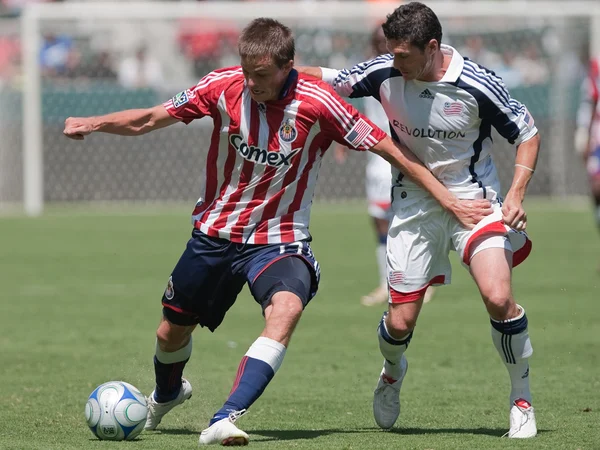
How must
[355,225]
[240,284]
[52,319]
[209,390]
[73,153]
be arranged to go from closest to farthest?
[240,284]
[209,390]
[52,319]
[355,225]
[73,153]

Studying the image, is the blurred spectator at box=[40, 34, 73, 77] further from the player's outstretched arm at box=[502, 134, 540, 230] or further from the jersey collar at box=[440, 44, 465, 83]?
the player's outstretched arm at box=[502, 134, 540, 230]

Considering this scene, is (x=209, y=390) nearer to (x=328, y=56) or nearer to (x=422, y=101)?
(x=422, y=101)

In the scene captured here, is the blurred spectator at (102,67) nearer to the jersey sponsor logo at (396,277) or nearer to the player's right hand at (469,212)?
the jersey sponsor logo at (396,277)

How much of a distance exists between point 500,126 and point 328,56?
49.3 feet

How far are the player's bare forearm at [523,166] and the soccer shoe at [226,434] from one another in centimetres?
175

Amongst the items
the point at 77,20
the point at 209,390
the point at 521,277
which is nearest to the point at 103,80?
the point at 77,20

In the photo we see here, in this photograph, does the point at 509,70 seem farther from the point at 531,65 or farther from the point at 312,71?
the point at 312,71

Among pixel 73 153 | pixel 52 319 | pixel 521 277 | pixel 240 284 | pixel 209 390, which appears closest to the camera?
pixel 240 284

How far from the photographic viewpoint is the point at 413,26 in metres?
5.91

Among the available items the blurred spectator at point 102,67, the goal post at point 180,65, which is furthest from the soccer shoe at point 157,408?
the blurred spectator at point 102,67

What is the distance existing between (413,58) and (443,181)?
2.47ft

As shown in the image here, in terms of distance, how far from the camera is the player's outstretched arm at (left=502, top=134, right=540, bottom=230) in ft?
19.5

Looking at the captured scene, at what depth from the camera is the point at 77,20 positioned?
21.1 metres

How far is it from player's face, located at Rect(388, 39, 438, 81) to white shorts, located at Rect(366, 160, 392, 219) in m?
5.43
